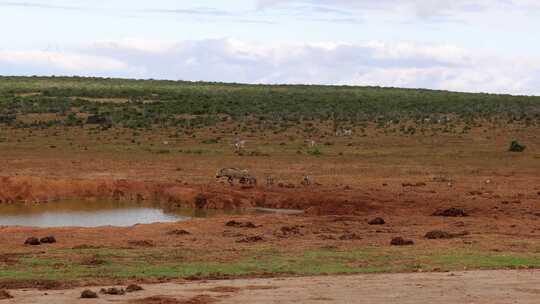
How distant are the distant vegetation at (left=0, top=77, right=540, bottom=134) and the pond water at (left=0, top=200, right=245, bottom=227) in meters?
26.2

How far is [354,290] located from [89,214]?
1414 centimetres

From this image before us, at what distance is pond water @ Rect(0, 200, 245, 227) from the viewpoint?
25656mm

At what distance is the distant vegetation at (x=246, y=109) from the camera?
58188 mm

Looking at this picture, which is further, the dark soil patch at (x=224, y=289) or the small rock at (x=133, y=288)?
the dark soil patch at (x=224, y=289)

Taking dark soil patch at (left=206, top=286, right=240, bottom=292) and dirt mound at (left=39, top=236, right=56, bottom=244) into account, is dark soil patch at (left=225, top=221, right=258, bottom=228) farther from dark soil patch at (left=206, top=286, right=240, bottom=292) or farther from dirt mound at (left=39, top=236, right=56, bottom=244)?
dark soil patch at (left=206, top=286, right=240, bottom=292)

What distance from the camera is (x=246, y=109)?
69438mm

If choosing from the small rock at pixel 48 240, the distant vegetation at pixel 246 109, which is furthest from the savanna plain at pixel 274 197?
the distant vegetation at pixel 246 109

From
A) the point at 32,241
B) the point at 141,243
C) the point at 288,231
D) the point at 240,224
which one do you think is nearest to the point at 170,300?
the point at 141,243

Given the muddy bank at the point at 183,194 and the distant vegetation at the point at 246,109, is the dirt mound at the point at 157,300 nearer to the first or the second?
the muddy bank at the point at 183,194

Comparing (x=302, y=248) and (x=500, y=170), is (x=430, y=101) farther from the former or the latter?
(x=302, y=248)

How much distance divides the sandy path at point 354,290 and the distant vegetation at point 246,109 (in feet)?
126

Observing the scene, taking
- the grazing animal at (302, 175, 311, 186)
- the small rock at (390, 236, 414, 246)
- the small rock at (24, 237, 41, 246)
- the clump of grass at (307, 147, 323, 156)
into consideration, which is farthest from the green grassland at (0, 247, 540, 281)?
the clump of grass at (307, 147, 323, 156)

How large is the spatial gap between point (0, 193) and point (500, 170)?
19.3 metres

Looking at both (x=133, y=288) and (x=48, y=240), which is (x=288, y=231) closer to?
(x=48, y=240)
